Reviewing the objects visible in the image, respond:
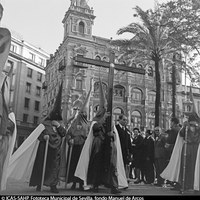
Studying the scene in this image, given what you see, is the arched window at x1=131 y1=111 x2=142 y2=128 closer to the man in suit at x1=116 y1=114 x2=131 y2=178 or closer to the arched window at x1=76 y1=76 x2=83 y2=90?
the arched window at x1=76 y1=76 x2=83 y2=90

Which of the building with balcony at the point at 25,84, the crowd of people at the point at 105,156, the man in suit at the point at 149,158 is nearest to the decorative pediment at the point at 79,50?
the building with balcony at the point at 25,84

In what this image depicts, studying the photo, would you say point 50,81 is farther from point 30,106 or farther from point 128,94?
point 128,94

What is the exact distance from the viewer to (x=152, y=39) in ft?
62.1

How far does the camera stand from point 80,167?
7.64m

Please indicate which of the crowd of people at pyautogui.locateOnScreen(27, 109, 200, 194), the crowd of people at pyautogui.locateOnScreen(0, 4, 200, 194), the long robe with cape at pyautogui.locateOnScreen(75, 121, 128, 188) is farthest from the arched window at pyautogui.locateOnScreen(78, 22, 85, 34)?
the long robe with cape at pyautogui.locateOnScreen(75, 121, 128, 188)

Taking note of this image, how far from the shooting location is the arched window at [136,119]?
41.6 m

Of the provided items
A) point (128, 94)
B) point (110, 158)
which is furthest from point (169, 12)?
point (128, 94)

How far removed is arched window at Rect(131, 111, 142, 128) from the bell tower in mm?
12554

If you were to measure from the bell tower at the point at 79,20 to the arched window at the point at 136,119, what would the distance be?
12.6 metres

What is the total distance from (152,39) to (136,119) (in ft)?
79.3

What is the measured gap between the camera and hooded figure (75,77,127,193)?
7461 mm

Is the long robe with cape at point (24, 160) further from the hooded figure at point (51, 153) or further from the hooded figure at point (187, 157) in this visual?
the hooded figure at point (187, 157)

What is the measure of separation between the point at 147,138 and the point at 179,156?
303 cm

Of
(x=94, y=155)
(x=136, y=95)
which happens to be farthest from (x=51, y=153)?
(x=136, y=95)
